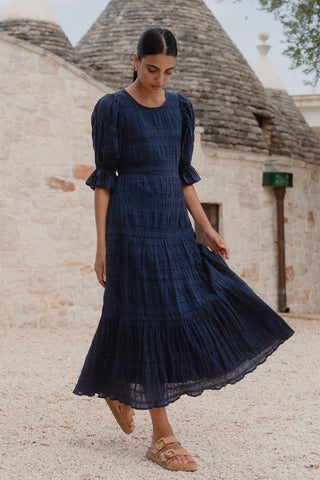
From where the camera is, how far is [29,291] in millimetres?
8320

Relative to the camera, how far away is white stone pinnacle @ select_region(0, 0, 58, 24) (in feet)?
36.9

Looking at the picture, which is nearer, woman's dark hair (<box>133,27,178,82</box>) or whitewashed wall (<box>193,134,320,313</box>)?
woman's dark hair (<box>133,27,178,82</box>)

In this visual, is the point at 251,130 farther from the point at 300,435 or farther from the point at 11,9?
the point at 300,435

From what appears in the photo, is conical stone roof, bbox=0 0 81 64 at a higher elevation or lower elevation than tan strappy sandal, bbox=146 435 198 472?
higher

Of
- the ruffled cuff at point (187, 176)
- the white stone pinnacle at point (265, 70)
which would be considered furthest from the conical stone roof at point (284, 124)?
the ruffled cuff at point (187, 176)

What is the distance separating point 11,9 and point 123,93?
871 cm

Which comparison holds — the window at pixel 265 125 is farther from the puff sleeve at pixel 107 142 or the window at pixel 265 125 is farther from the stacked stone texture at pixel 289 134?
the puff sleeve at pixel 107 142

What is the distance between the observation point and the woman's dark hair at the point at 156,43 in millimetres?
3168

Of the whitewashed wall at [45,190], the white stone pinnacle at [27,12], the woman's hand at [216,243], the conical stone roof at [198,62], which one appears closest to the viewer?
the woman's hand at [216,243]

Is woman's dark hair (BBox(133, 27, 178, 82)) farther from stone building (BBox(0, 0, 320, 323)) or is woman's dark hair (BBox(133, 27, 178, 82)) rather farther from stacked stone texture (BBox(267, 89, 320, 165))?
stacked stone texture (BBox(267, 89, 320, 165))

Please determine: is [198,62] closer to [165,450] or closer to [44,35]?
[44,35]

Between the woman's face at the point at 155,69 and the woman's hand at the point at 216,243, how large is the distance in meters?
0.72

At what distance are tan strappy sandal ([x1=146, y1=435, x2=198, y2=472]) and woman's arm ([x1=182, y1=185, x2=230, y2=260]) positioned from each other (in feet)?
2.93

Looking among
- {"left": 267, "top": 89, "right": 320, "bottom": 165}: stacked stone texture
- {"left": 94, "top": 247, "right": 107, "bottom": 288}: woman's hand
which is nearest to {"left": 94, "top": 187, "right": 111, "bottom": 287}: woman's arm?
{"left": 94, "top": 247, "right": 107, "bottom": 288}: woman's hand
